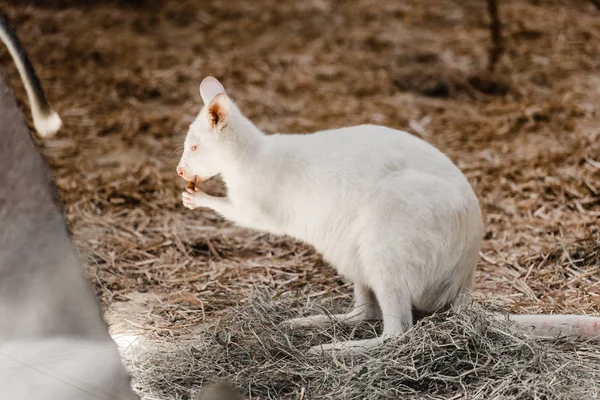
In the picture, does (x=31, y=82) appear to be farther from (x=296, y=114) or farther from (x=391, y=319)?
(x=296, y=114)

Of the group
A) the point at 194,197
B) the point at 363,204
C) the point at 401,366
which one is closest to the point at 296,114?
the point at 194,197

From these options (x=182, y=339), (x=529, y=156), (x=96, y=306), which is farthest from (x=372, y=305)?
(x=529, y=156)

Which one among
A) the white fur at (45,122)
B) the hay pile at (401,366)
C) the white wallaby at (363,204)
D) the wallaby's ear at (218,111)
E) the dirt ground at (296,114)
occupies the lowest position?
the dirt ground at (296,114)

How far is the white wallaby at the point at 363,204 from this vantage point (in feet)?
8.86

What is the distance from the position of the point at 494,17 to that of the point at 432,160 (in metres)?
3.79

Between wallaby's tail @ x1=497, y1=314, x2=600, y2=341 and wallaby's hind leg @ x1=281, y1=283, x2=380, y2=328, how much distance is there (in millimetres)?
513

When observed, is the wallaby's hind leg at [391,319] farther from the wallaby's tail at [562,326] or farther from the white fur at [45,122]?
the white fur at [45,122]

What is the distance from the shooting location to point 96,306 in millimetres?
2150

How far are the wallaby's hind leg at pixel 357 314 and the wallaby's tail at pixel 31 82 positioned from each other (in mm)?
1141

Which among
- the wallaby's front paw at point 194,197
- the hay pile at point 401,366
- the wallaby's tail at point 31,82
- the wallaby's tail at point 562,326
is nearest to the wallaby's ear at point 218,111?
the wallaby's front paw at point 194,197

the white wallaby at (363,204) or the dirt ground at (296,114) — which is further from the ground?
the white wallaby at (363,204)

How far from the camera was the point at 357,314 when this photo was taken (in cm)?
305

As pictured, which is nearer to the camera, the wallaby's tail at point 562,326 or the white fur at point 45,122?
the white fur at point 45,122

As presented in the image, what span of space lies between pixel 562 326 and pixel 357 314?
0.76 m
